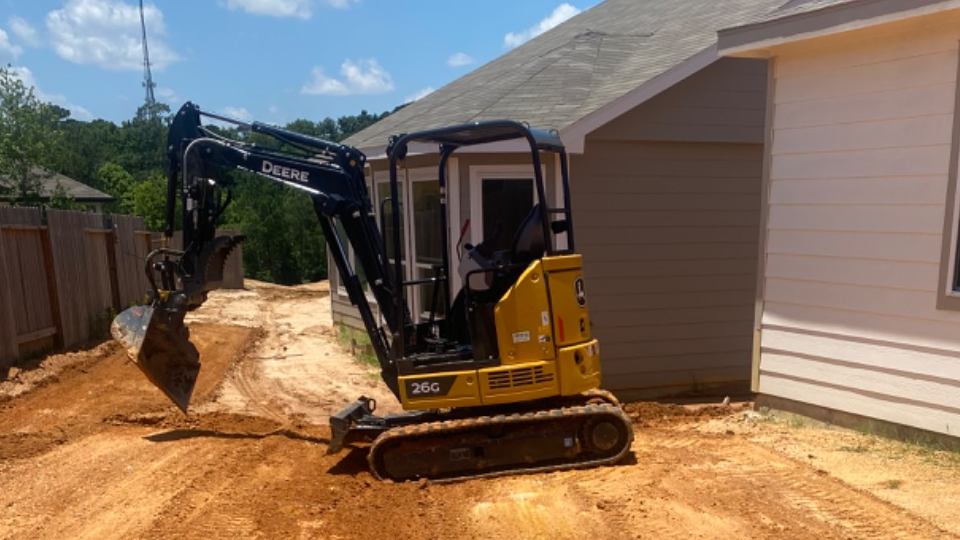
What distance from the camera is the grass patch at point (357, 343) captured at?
1027 cm

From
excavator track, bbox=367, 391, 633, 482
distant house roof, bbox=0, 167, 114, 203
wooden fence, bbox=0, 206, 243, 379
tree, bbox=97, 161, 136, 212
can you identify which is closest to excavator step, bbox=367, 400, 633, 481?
excavator track, bbox=367, 391, 633, 482

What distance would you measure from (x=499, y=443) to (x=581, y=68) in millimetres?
6577

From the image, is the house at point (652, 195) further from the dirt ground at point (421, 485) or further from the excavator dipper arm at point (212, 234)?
the excavator dipper arm at point (212, 234)

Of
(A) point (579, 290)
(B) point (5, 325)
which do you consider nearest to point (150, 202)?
(B) point (5, 325)

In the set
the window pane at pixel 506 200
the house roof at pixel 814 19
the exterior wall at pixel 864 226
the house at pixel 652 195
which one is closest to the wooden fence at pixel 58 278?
the house at pixel 652 195

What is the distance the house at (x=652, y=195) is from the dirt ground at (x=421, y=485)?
1.65 meters

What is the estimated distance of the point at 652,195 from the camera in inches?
329

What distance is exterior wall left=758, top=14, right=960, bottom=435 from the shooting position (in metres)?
5.11

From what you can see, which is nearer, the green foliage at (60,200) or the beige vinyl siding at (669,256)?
the beige vinyl siding at (669,256)

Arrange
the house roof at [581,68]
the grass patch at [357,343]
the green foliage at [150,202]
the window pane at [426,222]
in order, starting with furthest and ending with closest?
1. the green foliage at [150,202]
2. the grass patch at [357,343]
3. the window pane at [426,222]
4. the house roof at [581,68]

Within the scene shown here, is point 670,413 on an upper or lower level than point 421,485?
lower

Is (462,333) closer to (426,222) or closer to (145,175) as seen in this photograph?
(426,222)

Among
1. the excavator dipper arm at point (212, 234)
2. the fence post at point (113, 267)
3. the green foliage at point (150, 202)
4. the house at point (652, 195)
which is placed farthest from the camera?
the green foliage at point (150, 202)

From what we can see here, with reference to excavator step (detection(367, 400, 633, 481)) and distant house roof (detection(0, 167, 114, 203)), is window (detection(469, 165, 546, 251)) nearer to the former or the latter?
excavator step (detection(367, 400, 633, 481))
